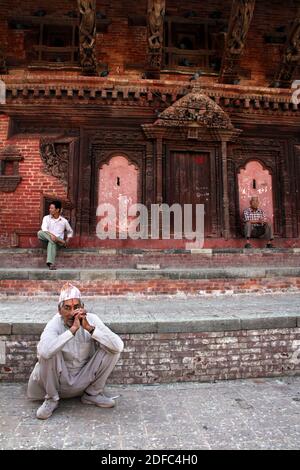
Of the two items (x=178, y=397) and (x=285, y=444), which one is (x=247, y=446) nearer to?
(x=285, y=444)

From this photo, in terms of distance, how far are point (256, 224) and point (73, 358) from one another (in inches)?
283

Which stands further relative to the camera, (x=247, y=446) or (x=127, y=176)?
(x=127, y=176)

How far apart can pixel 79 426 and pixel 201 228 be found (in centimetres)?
745

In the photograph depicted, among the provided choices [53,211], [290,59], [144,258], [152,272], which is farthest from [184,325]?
[290,59]

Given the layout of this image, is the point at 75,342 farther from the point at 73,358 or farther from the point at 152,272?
the point at 152,272

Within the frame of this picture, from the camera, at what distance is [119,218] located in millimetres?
9602

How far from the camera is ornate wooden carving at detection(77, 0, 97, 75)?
28.3 feet

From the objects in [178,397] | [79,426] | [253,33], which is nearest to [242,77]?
[253,33]

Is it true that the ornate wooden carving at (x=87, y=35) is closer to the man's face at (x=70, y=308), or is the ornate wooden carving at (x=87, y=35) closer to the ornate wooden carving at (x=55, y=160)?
the ornate wooden carving at (x=55, y=160)

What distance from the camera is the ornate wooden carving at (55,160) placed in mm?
9477

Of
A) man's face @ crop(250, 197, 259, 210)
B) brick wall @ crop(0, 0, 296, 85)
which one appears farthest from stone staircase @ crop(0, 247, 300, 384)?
brick wall @ crop(0, 0, 296, 85)

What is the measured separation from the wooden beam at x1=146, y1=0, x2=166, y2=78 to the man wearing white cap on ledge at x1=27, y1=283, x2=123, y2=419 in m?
8.24

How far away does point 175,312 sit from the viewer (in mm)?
4895

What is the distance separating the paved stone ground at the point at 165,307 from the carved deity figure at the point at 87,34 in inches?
257
